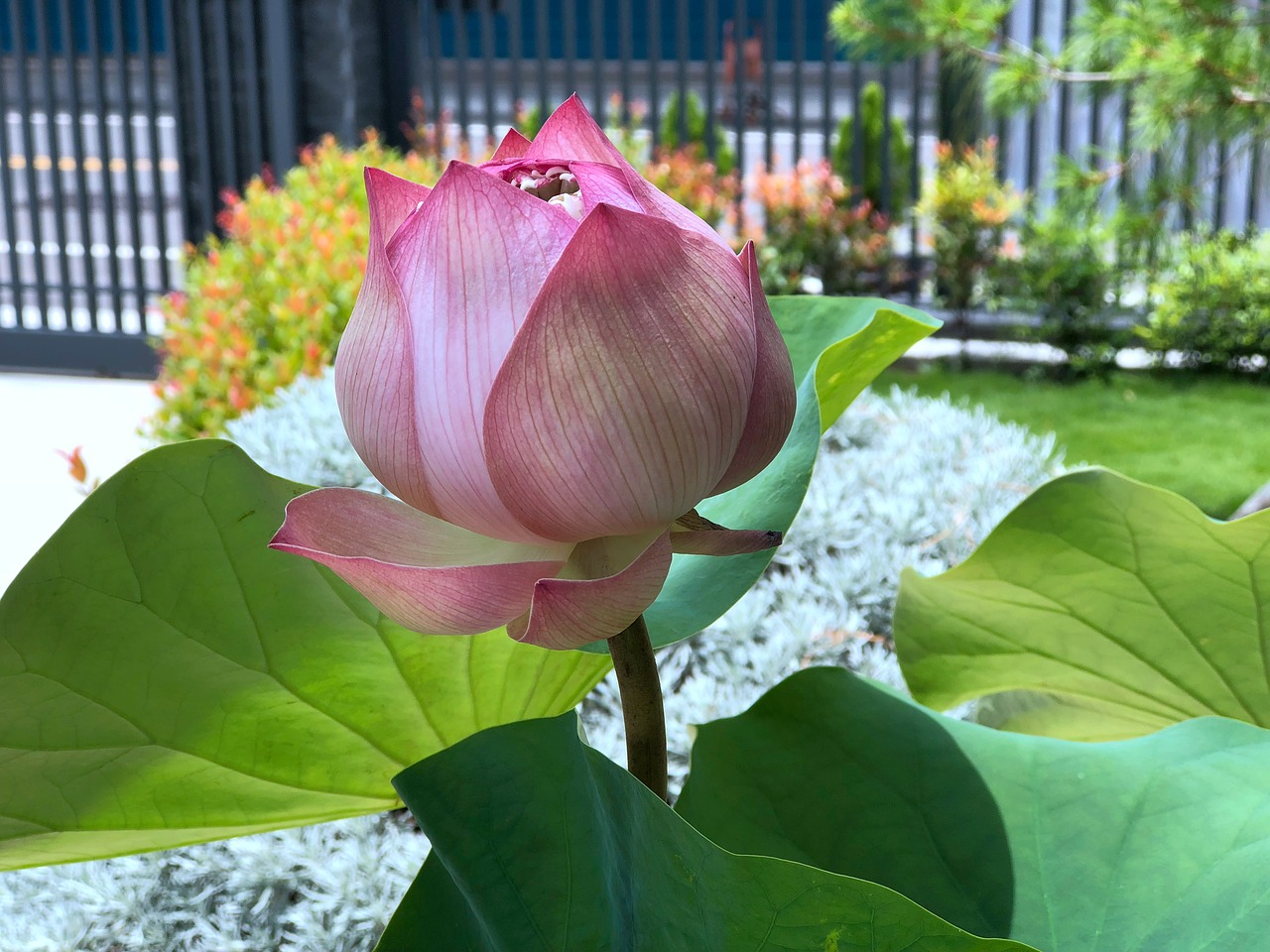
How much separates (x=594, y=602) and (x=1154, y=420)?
208 inches

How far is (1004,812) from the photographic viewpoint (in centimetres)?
40

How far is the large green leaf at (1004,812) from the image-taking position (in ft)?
1.21

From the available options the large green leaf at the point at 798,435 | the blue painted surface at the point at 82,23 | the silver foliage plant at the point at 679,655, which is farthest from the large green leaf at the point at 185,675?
the blue painted surface at the point at 82,23

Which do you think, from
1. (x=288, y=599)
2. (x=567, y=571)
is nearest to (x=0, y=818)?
(x=288, y=599)

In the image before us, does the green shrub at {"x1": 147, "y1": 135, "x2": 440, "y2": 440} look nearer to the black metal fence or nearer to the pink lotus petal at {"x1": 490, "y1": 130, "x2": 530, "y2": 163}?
the pink lotus petal at {"x1": 490, "y1": 130, "x2": 530, "y2": 163}

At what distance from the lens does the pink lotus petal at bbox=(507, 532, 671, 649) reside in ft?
0.86

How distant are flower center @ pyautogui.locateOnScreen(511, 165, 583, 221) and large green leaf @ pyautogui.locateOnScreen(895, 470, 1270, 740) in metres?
0.30

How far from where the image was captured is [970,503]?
57.8 inches

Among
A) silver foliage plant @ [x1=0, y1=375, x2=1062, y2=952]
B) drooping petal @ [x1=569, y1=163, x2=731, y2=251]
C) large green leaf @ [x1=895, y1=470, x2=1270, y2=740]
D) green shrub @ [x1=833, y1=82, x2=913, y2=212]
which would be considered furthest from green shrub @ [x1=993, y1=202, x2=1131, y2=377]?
drooping petal @ [x1=569, y1=163, x2=731, y2=251]

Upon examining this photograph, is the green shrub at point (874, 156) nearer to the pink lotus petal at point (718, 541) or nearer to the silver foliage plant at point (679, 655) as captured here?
the silver foliage plant at point (679, 655)

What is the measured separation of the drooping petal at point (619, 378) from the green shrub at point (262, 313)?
252 cm

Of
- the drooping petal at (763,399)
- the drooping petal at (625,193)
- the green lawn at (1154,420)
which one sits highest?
the drooping petal at (625,193)

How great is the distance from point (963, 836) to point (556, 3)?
60.5ft

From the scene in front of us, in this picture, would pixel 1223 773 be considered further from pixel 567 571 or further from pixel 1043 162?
pixel 1043 162
